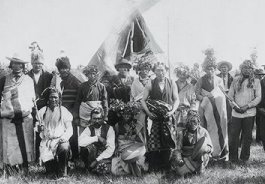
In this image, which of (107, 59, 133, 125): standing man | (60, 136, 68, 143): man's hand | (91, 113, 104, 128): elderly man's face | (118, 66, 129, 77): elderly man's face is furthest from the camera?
(118, 66, 129, 77): elderly man's face

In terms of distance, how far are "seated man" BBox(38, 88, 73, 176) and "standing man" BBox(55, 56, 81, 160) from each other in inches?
24.9

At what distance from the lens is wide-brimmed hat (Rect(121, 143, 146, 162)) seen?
233 inches

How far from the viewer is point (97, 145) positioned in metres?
6.15

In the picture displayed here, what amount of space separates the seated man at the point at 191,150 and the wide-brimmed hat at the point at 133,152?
54 cm

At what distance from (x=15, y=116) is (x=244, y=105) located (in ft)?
14.2

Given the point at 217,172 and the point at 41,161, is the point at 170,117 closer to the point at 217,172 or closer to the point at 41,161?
the point at 217,172

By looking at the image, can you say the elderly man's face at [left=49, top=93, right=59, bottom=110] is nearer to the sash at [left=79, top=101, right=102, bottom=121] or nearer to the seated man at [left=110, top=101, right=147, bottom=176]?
the sash at [left=79, top=101, right=102, bottom=121]

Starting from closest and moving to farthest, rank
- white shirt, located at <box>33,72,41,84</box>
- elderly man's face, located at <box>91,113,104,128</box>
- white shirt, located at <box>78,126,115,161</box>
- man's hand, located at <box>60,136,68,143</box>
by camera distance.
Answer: man's hand, located at <box>60,136,68,143</box> < white shirt, located at <box>78,126,115,161</box> < elderly man's face, located at <box>91,113,104,128</box> < white shirt, located at <box>33,72,41,84</box>

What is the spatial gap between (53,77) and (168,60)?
27.5 ft

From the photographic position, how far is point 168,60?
14.5m

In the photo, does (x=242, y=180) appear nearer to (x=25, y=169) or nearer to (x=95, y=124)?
(x=95, y=124)

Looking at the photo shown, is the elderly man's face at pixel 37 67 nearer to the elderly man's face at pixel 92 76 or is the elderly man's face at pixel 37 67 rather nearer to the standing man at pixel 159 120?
the elderly man's face at pixel 92 76

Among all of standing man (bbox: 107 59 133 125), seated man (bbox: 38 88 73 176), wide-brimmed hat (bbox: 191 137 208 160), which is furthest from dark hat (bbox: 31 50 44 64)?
wide-brimmed hat (bbox: 191 137 208 160)

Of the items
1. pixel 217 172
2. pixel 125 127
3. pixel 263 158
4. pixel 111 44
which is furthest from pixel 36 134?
pixel 111 44
